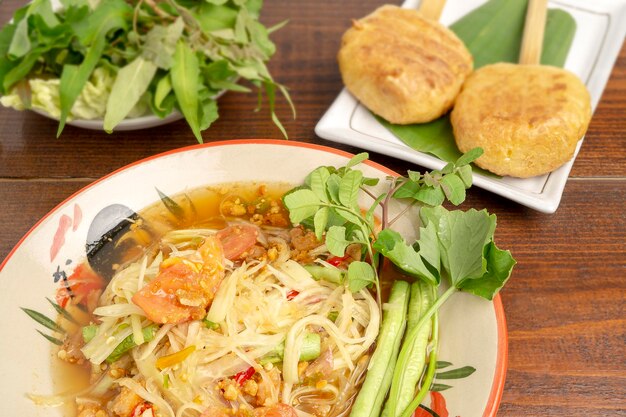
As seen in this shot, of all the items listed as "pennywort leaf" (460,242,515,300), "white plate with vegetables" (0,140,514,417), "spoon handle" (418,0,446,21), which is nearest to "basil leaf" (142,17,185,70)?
"white plate with vegetables" (0,140,514,417)

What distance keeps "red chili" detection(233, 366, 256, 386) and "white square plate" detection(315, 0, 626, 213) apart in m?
1.06

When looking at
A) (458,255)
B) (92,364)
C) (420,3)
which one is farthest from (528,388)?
(420,3)

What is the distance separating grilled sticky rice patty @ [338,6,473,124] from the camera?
7.95 ft

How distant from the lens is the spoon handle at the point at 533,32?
8.78 ft

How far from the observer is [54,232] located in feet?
6.14

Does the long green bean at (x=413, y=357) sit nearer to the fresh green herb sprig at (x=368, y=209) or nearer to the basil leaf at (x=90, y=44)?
the fresh green herb sprig at (x=368, y=209)

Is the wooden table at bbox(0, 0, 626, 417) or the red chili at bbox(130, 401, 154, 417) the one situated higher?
the wooden table at bbox(0, 0, 626, 417)

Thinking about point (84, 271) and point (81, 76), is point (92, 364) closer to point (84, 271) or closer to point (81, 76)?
point (84, 271)

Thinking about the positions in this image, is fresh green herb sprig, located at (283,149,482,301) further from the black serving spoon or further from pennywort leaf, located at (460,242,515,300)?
the black serving spoon

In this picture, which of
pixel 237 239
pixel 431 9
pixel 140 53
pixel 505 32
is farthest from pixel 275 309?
pixel 505 32

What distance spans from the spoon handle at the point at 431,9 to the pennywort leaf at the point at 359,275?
1660mm

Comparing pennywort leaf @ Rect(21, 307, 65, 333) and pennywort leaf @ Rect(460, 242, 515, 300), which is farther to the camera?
pennywort leaf @ Rect(21, 307, 65, 333)

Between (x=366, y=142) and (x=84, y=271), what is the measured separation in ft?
3.90

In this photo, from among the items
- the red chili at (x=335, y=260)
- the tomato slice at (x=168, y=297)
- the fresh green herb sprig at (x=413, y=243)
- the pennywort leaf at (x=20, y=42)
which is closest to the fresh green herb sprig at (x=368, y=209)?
the fresh green herb sprig at (x=413, y=243)
